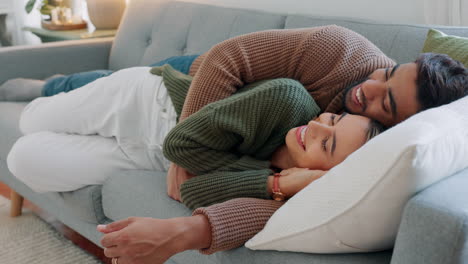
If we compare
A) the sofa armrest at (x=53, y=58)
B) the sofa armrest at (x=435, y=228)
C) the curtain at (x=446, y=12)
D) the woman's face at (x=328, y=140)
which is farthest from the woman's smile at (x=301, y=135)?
the sofa armrest at (x=53, y=58)

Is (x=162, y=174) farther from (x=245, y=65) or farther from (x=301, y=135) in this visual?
(x=301, y=135)

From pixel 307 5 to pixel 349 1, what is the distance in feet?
0.72

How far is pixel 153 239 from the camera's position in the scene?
918 millimetres

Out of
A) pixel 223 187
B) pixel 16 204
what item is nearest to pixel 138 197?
pixel 223 187

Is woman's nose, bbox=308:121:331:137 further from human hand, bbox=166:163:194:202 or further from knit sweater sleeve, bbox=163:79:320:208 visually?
human hand, bbox=166:163:194:202

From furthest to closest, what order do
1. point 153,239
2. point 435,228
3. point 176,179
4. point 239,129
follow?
point 176,179 < point 239,129 < point 153,239 < point 435,228

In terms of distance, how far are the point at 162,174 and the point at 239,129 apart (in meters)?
0.39

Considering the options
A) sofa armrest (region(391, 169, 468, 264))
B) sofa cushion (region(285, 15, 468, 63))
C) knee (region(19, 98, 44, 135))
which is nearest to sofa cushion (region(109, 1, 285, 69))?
sofa cushion (region(285, 15, 468, 63))

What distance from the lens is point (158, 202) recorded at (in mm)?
1275

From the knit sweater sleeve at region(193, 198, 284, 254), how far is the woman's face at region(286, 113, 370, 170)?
0.14 metres

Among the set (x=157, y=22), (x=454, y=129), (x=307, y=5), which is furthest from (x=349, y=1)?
(x=454, y=129)

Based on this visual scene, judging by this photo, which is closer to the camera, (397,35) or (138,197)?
(138,197)

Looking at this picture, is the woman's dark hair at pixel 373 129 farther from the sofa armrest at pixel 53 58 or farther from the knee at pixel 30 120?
the sofa armrest at pixel 53 58

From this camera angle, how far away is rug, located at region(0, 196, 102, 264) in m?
1.75
